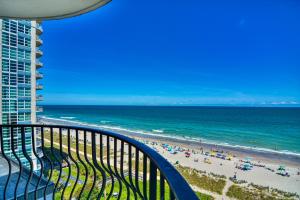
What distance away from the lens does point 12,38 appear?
877 centimetres

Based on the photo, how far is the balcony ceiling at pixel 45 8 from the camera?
1.78m

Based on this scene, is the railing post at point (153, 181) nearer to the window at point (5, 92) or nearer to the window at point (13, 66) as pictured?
the window at point (5, 92)

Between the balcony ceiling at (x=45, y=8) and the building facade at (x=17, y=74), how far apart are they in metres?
7.52

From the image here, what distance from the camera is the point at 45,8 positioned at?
6.20 ft

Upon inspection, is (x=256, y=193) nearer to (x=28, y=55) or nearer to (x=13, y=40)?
(x=28, y=55)

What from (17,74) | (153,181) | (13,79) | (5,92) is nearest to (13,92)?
(5,92)

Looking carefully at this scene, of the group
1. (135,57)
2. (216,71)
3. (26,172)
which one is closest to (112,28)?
(135,57)

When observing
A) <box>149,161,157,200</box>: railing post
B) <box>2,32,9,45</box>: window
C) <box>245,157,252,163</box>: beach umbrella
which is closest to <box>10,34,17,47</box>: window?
<box>2,32,9,45</box>: window

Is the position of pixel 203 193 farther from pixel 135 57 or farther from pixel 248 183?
pixel 135 57

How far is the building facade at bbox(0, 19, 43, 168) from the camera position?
8578 mm

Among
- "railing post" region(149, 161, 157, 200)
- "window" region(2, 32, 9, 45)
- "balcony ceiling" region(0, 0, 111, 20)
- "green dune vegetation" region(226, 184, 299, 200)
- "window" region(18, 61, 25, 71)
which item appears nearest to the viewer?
"railing post" region(149, 161, 157, 200)

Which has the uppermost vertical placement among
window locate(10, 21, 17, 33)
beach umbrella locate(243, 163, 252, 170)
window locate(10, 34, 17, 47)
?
window locate(10, 21, 17, 33)

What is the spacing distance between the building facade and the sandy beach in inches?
370

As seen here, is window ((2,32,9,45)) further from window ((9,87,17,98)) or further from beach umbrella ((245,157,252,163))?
beach umbrella ((245,157,252,163))
